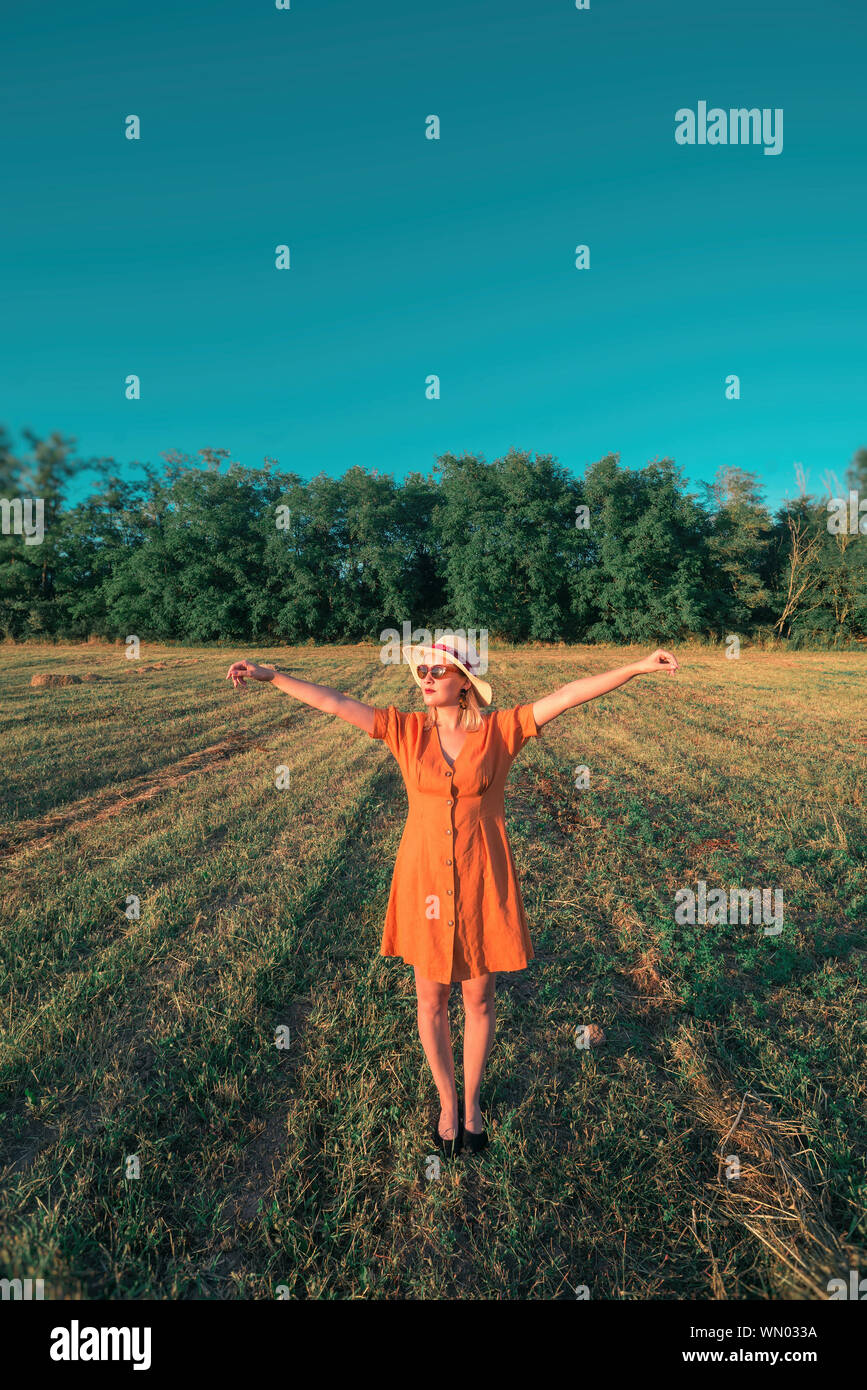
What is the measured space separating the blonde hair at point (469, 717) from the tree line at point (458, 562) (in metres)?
33.1

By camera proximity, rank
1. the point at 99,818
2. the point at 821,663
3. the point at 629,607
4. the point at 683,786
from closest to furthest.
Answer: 1. the point at 99,818
2. the point at 683,786
3. the point at 821,663
4. the point at 629,607

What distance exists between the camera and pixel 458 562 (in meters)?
36.3

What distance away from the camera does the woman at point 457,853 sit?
2326 mm

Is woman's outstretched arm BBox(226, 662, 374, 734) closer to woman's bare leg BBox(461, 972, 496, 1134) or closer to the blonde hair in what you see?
the blonde hair

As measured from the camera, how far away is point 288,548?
3684cm

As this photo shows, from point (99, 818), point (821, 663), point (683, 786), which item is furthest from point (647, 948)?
point (821, 663)

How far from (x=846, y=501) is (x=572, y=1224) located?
145 ft

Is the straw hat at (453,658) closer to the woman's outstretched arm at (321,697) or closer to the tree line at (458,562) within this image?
the woman's outstretched arm at (321,697)

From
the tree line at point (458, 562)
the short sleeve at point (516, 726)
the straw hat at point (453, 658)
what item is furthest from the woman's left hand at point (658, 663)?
the tree line at point (458, 562)

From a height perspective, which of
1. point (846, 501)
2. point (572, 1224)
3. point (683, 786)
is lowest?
point (572, 1224)

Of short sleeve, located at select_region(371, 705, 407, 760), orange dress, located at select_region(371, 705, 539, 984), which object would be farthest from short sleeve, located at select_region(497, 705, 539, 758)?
short sleeve, located at select_region(371, 705, 407, 760)

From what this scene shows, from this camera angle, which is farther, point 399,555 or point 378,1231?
point 399,555
